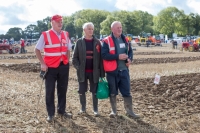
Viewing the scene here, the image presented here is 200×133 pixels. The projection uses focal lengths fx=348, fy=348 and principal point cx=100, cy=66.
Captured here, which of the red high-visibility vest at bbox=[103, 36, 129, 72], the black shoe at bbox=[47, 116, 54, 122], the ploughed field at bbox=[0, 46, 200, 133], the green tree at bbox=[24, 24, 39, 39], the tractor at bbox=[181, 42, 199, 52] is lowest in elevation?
the ploughed field at bbox=[0, 46, 200, 133]

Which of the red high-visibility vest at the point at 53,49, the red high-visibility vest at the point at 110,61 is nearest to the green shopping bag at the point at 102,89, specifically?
the red high-visibility vest at the point at 110,61

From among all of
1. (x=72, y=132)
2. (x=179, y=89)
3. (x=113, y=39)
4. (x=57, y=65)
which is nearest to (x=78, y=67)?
(x=57, y=65)

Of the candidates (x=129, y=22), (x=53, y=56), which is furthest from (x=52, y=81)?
(x=129, y=22)

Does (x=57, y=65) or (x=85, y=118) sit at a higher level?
(x=57, y=65)

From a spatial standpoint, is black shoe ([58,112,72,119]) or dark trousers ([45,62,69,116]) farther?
black shoe ([58,112,72,119])

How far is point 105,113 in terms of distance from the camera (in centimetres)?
688

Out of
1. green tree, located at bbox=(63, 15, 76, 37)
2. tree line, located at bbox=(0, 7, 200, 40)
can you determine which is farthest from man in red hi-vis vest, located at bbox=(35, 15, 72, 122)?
green tree, located at bbox=(63, 15, 76, 37)

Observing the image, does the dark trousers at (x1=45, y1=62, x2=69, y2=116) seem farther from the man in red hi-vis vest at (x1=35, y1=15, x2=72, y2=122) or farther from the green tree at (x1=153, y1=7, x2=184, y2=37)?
the green tree at (x1=153, y1=7, x2=184, y2=37)

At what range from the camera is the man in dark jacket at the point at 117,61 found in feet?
20.9

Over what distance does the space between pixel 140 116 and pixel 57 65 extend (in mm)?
1854

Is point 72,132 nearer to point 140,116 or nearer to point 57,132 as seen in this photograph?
point 57,132

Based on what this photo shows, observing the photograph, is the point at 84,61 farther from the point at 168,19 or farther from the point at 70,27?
the point at 70,27

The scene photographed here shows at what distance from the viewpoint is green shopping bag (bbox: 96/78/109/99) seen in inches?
255

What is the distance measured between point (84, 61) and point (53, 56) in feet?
1.95
